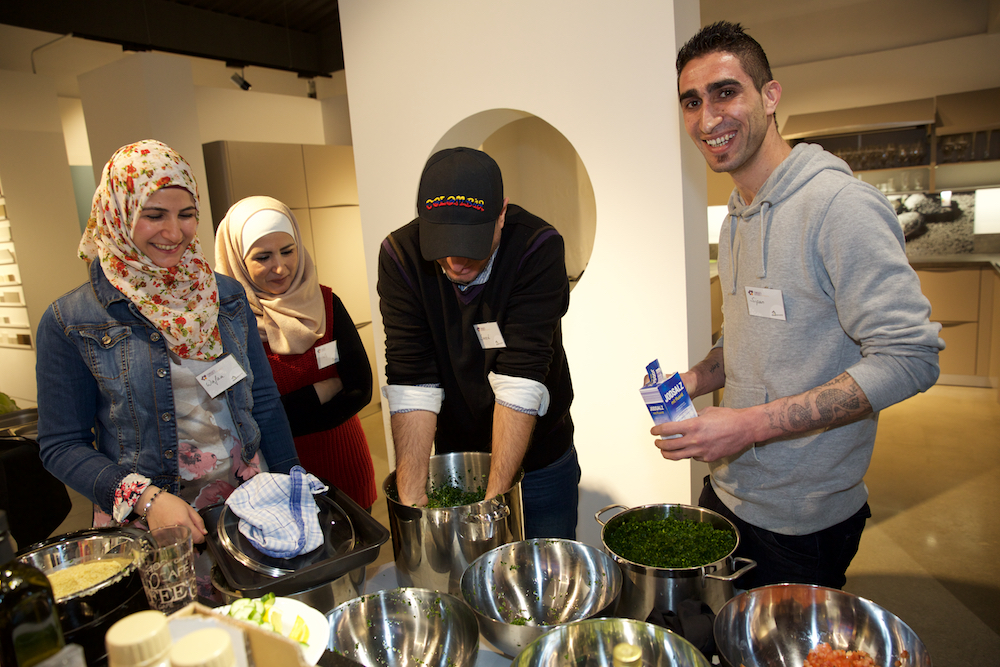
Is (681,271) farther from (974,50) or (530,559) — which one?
(974,50)

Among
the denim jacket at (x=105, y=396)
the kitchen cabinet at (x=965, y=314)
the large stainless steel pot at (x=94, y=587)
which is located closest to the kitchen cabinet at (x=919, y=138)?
the kitchen cabinet at (x=965, y=314)

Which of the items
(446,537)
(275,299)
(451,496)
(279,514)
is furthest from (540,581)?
(275,299)

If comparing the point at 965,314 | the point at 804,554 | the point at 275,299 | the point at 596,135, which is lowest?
the point at 965,314

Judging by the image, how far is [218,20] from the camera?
5.49 m

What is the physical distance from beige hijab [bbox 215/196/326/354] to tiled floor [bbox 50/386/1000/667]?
144 cm

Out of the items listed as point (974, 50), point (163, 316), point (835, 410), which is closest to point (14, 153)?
point (163, 316)

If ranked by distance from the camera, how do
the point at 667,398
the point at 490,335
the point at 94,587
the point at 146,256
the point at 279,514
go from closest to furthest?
the point at 94,587, the point at 279,514, the point at 667,398, the point at 146,256, the point at 490,335

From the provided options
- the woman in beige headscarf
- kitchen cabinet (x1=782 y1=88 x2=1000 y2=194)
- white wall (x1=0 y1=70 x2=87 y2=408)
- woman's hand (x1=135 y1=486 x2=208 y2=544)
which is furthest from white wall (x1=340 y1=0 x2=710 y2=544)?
kitchen cabinet (x1=782 y1=88 x2=1000 y2=194)

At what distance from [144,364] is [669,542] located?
3.85 ft

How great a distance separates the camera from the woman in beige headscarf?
2041mm

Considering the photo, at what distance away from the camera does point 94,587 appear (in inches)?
33.5

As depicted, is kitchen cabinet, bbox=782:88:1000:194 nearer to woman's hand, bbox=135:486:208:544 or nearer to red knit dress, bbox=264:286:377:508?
red knit dress, bbox=264:286:377:508

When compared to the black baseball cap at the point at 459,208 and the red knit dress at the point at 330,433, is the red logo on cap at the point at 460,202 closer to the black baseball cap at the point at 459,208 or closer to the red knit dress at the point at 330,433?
the black baseball cap at the point at 459,208

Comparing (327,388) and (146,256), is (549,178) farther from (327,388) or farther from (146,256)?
(146,256)
